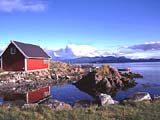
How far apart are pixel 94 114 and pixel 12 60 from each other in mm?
31953

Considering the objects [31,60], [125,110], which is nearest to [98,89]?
[31,60]

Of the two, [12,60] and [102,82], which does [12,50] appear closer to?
[12,60]

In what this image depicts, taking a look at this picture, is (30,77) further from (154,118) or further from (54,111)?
(154,118)

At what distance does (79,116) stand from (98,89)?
21957 mm

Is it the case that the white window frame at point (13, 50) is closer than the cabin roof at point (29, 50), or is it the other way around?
the cabin roof at point (29, 50)

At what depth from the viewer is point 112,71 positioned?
44969mm

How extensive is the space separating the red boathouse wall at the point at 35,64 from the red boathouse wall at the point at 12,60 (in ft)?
4.07

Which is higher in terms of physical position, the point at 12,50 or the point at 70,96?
the point at 12,50

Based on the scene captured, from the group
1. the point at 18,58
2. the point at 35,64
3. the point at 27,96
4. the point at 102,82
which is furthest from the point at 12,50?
the point at 27,96

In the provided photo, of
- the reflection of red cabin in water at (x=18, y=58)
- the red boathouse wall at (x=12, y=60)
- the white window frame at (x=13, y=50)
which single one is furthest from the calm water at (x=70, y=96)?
the white window frame at (x=13, y=50)

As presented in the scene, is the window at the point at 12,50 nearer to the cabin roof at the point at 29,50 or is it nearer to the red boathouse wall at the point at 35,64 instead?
the cabin roof at the point at 29,50

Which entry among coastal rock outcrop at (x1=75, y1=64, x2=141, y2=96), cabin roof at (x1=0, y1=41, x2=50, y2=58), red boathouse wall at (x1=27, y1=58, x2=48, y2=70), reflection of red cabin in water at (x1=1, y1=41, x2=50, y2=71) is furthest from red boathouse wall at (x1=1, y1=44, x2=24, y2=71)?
→ coastal rock outcrop at (x1=75, y1=64, x2=141, y2=96)

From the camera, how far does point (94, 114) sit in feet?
44.3

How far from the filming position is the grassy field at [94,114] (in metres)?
12.9
